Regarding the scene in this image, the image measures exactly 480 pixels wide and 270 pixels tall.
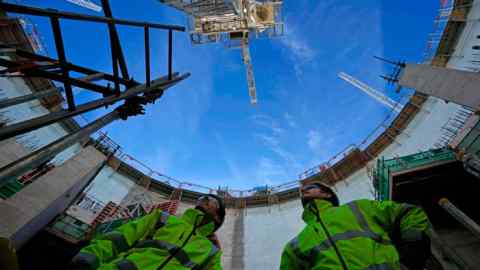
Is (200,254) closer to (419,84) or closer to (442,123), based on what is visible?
(419,84)

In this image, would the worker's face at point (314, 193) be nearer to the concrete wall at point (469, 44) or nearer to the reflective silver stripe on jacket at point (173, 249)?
the reflective silver stripe on jacket at point (173, 249)

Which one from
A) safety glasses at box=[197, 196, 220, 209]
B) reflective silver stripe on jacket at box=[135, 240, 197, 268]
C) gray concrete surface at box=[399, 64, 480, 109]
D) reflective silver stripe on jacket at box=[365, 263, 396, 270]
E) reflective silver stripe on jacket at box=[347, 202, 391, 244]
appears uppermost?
gray concrete surface at box=[399, 64, 480, 109]

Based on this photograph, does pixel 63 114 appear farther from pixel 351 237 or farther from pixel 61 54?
pixel 351 237

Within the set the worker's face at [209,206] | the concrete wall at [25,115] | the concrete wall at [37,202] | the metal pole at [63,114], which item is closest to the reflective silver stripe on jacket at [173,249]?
the worker's face at [209,206]

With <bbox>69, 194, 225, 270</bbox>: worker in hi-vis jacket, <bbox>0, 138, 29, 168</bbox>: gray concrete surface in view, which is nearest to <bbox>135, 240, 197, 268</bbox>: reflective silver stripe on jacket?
<bbox>69, 194, 225, 270</bbox>: worker in hi-vis jacket

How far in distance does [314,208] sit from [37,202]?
33.1 ft

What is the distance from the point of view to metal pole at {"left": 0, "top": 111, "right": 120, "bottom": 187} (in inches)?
96.2

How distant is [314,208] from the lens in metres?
4.11

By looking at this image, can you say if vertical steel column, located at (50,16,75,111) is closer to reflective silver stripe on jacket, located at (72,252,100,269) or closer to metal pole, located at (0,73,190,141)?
metal pole, located at (0,73,190,141)

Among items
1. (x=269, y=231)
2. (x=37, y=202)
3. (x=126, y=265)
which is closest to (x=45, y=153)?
(x=126, y=265)

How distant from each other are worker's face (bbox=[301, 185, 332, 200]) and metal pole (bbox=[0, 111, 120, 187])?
12.1ft

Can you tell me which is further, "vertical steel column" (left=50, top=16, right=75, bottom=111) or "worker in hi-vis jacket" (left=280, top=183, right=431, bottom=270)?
"vertical steel column" (left=50, top=16, right=75, bottom=111)

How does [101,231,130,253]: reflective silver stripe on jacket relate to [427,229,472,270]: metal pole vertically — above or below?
below

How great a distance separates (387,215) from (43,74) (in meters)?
5.51
